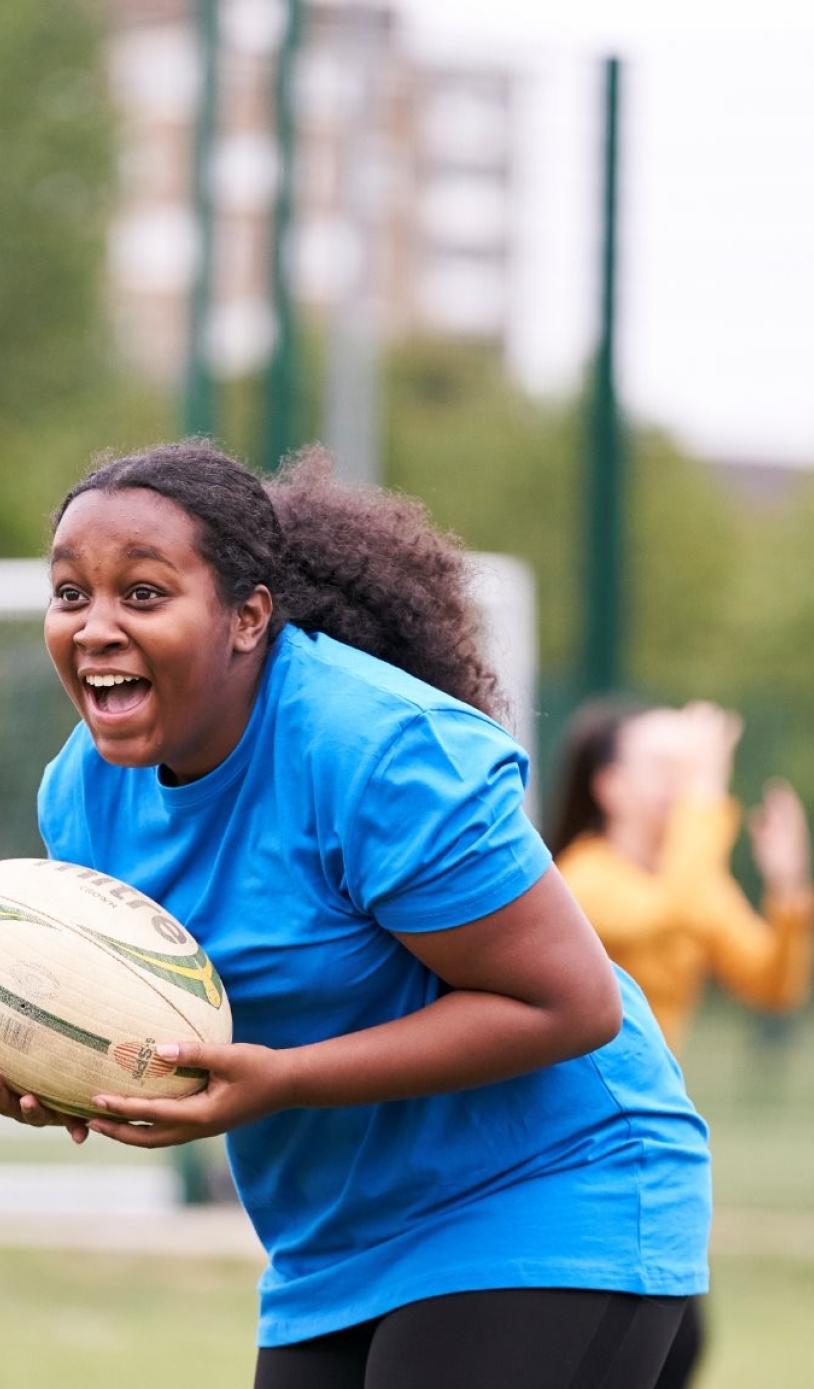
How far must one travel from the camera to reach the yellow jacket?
623 cm

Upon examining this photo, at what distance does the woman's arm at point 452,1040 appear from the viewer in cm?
294

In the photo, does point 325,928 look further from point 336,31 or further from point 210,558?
point 336,31

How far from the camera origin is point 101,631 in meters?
3.00

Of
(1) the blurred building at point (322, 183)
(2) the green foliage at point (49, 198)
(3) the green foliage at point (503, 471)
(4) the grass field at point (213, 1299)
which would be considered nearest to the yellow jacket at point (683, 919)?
(4) the grass field at point (213, 1299)

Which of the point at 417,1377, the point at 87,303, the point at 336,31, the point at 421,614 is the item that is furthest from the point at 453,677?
the point at 87,303

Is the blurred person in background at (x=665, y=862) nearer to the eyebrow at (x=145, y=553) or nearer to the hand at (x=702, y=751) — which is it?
the hand at (x=702, y=751)

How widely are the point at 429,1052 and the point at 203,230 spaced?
837 centimetres

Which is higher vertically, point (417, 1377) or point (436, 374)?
point (417, 1377)

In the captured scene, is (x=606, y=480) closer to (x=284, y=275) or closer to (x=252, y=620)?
(x=284, y=275)

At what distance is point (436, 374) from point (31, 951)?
50555 millimetres

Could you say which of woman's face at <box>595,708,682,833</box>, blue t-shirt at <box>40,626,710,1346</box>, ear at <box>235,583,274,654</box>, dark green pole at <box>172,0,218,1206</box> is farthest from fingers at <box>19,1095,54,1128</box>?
dark green pole at <box>172,0,218,1206</box>

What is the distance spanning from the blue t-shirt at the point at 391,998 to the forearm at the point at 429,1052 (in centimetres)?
14

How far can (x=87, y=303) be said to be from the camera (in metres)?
38.0

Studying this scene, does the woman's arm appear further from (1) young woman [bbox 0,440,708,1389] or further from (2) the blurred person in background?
(2) the blurred person in background
